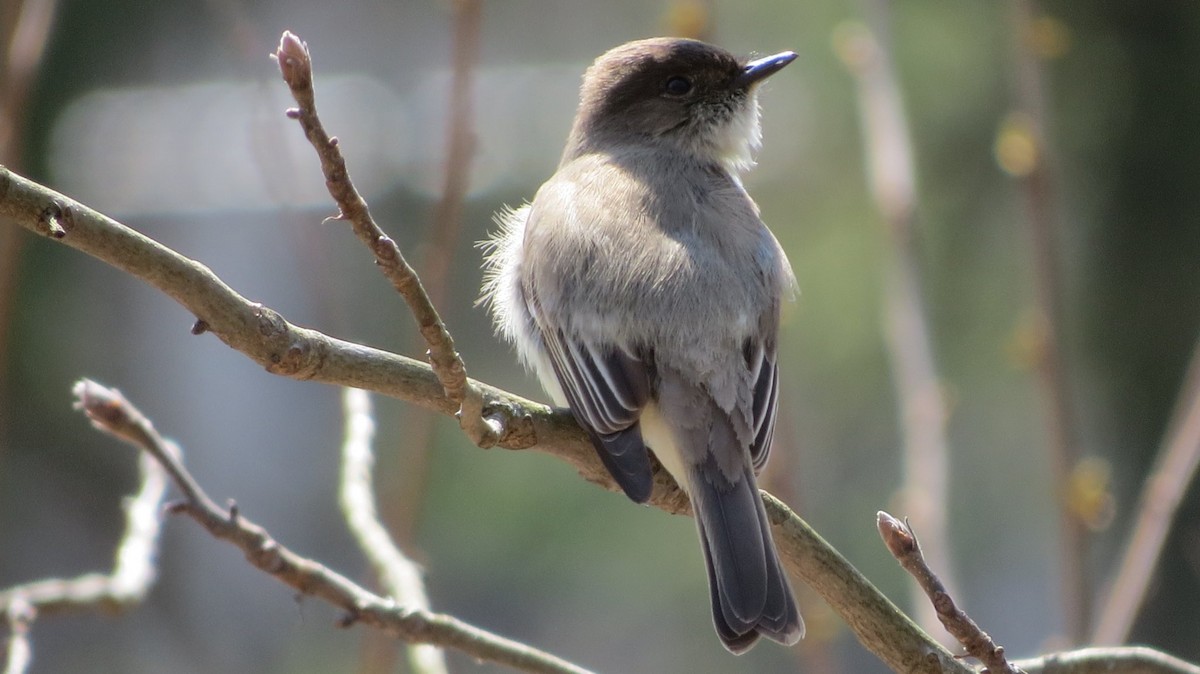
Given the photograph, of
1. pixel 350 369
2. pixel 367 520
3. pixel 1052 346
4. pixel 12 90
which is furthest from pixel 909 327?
pixel 12 90

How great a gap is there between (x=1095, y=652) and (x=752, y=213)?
5.17 feet

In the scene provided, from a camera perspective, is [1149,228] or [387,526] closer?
[387,526]

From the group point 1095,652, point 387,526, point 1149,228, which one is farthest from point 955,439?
point 1095,652

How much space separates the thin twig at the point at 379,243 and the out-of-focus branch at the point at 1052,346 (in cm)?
161

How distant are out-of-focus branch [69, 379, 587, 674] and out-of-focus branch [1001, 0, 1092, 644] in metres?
1.46

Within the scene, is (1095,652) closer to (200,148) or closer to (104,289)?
(104,289)

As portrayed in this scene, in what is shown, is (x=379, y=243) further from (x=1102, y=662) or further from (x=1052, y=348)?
(x=1052, y=348)

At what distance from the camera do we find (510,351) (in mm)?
5793

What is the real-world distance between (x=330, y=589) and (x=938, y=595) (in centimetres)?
91

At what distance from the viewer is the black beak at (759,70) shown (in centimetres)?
371

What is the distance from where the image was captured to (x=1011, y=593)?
621 cm

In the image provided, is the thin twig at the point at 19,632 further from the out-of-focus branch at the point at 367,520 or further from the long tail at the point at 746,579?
the long tail at the point at 746,579

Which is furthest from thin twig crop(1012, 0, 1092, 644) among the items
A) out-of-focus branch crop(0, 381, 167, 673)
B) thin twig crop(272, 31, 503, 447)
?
out-of-focus branch crop(0, 381, 167, 673)

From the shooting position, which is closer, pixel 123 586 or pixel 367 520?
pixel 123 586
